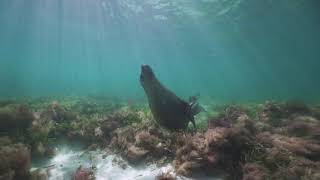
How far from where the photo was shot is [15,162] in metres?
5.67

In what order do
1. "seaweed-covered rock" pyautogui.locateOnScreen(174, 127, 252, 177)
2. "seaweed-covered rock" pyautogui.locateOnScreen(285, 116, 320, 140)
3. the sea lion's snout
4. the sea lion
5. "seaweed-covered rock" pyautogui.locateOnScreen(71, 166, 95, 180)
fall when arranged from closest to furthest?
"seaweed-covered rock" pyautogui.locateOnScreen(174, 127, 252, 177) < "seaweed-covered rock" pyautogui.locateOnScreen(71, 166, 95, 180) < "seaweed-covered rock" pyautogui.locateOnScreen(285, 116, 320, 140) < the sea lion's snout < the sea lion

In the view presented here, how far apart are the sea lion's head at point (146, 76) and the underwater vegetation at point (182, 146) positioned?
1308 millimetres

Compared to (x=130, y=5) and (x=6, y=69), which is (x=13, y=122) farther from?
(x=6, y=69)

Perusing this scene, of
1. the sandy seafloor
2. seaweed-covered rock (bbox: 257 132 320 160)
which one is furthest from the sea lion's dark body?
seaweed-covered rock (bbox: 257 132 320 160)

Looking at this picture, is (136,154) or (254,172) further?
(136,154)

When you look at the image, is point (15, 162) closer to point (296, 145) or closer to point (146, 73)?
point (146, 73)

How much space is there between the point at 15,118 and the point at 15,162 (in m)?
2.89

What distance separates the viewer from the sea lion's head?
7459 mm

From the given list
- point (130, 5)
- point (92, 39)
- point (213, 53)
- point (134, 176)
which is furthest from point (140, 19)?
point (134, 176)

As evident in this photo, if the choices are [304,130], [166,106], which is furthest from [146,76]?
[304,130]

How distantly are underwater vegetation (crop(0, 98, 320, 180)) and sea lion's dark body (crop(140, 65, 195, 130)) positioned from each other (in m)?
0.31

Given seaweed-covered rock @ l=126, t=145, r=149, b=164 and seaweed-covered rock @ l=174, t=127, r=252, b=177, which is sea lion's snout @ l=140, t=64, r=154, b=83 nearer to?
seaweed-covered rock @ l=126, t=145, r=149, b=164

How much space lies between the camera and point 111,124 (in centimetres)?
943

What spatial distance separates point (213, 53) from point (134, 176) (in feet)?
227
